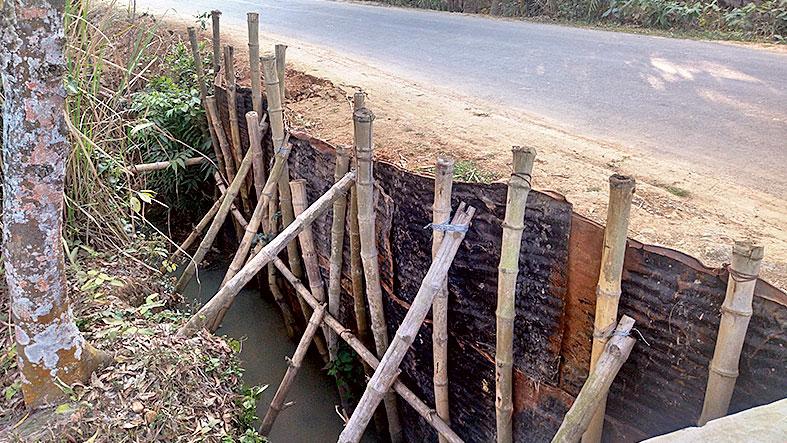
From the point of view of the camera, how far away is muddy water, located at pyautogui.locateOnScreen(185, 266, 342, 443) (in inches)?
162

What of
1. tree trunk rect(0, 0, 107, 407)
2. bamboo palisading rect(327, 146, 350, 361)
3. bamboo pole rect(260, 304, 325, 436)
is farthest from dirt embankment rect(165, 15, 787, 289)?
tree trunk rect(0, 0, 107, 407)

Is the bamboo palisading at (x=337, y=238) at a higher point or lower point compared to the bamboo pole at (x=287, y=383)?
higher

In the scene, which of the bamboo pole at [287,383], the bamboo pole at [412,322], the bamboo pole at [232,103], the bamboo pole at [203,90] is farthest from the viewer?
the bamboo pole at [203,90]

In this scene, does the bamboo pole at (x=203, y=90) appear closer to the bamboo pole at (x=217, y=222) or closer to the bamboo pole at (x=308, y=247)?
the bamboo pole at (x=217, y=222)

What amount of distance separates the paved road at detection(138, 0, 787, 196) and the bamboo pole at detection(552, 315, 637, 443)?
1.56 m

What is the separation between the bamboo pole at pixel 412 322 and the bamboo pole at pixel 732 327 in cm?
109

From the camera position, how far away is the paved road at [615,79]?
3768mm

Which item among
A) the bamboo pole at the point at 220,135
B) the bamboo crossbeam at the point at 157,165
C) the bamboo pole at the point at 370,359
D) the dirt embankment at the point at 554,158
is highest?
the dirt embankment at the point at 554,158

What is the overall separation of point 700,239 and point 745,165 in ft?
4.19

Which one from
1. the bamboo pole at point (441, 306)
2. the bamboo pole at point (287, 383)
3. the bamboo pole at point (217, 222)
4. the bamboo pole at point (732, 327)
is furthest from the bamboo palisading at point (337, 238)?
the bamboo pole at point (732, 327)

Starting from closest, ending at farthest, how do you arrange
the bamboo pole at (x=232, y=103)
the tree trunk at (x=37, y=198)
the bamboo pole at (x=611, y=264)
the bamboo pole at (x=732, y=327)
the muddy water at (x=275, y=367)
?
the bamboo pole at (x=732, y=327) → the bamboo pole at (x=611, y=264) → the tree trunk at (x=37, y=198) → the muddy water at (x=275, y=367) → the bamboo pole at (x=232, y=103)

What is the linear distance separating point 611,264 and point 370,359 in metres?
1.63

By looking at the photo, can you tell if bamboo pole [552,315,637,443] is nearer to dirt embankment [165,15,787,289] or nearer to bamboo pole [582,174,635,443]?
bamboo pole [582,174,635,443]

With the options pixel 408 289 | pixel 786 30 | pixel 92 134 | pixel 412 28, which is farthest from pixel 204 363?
pixel 786 30
